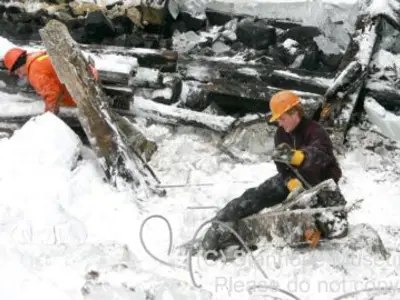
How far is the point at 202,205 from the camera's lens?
20.0 feet

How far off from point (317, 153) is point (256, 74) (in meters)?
3.32

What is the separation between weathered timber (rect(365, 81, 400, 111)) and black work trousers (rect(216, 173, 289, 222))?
10.3ft

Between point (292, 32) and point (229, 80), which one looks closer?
point (229, 80)

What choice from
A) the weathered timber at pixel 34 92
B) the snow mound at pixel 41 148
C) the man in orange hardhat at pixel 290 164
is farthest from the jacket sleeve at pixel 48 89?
the man in orange hardhat at pixel 290 164

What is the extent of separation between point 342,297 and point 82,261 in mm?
2076

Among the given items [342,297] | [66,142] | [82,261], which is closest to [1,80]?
[66,142]

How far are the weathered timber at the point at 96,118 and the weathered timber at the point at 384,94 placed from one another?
140 inches

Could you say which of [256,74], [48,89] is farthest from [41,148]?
[256,74]

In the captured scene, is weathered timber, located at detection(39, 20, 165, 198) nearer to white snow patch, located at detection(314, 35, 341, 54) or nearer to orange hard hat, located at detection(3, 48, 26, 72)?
orange hard hat, located at detection(3, 48, 26, 72)

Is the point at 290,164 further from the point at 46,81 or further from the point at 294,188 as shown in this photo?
the point at 46,81

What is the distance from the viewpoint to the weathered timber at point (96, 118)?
6.24 metres

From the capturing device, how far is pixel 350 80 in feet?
24.3

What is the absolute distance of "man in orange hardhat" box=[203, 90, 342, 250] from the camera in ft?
15.7

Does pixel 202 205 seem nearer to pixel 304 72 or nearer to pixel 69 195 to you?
pixel 69 195
